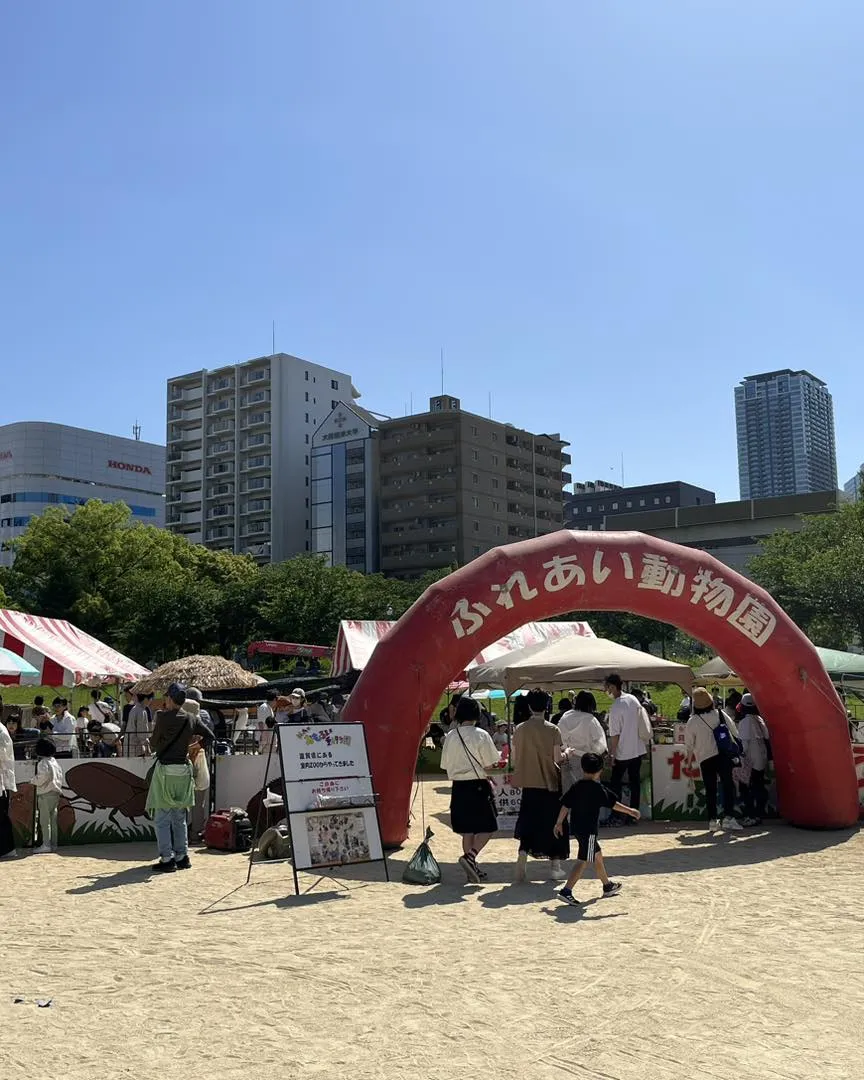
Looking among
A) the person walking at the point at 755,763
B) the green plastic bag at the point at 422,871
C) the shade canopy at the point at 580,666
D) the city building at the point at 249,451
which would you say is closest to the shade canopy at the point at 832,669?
the shade canopy at the point at 580,666

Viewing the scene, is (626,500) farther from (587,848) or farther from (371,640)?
(587,848)

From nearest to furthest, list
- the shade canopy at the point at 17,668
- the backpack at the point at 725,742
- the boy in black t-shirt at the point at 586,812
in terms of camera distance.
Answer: the boy in black t-shirt at the point at 586,812 → the backpack at the point at 725,742 → the shade canopy at the point at 17,668

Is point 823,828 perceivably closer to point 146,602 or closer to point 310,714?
point 310,714

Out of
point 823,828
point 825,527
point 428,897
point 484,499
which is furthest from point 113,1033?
point 484,499

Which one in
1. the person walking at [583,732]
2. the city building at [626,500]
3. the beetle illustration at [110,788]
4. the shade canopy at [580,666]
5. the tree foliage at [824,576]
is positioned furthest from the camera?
the city building at [626,500]

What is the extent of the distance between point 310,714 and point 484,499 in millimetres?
74332

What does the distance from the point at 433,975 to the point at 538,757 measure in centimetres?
298

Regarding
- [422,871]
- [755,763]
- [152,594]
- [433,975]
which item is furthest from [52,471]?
[433,975]

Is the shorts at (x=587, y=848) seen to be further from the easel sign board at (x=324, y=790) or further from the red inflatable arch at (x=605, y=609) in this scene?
the red inflatable arch at (x=605, y=609)

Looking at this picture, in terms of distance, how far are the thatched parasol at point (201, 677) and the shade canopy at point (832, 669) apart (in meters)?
9.27

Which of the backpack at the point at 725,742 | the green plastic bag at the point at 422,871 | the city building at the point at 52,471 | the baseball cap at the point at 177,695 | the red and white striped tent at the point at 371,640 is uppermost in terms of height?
the city building at the point at 52,471

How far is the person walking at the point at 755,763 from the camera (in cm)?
1227

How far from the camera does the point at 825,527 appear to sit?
46344 mm

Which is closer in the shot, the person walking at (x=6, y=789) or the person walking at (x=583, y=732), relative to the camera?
the person walking at (x=6, y=789)
